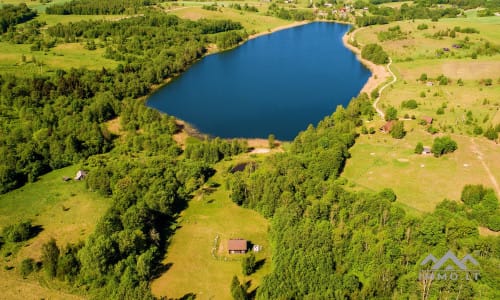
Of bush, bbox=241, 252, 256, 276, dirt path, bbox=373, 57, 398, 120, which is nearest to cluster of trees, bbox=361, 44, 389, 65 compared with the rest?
dirt path, bbox=373, 57, 398, 120

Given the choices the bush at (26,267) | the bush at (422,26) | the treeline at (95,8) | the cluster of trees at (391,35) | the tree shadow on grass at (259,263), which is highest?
the treeline at (95,8)

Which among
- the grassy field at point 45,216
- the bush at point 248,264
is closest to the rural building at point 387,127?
the bush at point 248,264

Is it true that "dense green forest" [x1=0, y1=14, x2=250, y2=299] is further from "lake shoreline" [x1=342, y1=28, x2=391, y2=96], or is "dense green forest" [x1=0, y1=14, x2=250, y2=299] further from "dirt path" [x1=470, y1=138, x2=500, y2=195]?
"lake shoreline" [x1=342, y1=28, x2=391, y2=96]

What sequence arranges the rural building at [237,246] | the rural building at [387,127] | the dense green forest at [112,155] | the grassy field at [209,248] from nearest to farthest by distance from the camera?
the grassy field at [209,248] → the dense green forest at [112,155] → the rural building at [237,246] → the rural building at [387,127]

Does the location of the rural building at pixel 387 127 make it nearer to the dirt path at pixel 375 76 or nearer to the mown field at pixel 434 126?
the mown field at pixel 434 126

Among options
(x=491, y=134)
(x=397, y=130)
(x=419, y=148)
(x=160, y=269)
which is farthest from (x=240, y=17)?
(x=160, y=269)

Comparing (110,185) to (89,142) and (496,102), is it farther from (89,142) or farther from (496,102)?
(496,102)

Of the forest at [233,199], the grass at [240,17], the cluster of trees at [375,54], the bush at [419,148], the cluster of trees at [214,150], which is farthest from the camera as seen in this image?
the grass at [240,17]

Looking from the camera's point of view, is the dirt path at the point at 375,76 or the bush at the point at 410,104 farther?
the dirt path at the point at 375,76
